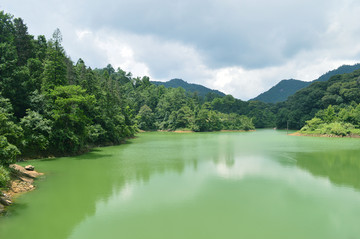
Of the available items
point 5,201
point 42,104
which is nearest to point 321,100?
point 42,104

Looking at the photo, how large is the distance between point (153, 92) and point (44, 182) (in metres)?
66.3

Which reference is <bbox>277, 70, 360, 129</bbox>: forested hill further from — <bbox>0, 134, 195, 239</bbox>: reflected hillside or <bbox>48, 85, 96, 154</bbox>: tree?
<bbox>48, 85, 96, 154</bbox>: tree

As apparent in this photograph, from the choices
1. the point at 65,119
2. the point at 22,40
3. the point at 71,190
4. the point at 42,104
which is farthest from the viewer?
the point at 22,40

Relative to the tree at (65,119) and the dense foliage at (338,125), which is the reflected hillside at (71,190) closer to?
the tree at (65,119)

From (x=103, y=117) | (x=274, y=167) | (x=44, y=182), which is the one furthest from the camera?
(x=103, y=117)

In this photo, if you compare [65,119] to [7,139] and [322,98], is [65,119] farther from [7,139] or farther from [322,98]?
[322,98]

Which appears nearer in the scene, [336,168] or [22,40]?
[336,168]

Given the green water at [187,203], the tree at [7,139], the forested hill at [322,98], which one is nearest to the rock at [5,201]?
the green water at [187,203]

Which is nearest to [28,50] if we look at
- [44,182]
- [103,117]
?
[103,117]

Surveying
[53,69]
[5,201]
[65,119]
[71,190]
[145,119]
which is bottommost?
[71,190]

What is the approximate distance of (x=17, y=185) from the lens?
9477mm

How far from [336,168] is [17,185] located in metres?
17.2

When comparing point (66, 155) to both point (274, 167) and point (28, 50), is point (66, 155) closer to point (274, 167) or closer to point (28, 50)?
point (28, 50)

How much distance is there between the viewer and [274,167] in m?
15.3
